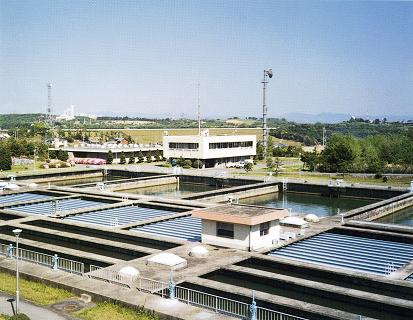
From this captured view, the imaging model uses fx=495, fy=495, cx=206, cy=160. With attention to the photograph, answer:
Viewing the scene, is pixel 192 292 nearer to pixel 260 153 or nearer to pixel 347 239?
pixel 347 239

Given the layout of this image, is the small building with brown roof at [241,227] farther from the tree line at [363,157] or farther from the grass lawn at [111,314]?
the tree line at [363,157]

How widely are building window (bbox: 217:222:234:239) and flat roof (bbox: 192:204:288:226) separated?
0.39 meters

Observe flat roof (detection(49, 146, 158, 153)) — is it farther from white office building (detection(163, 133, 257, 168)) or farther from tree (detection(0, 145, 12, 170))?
tree (detection(0, 145, 12, 170))

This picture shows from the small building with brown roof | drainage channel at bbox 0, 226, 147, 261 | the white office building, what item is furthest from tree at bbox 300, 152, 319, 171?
drainage channel at bbox 0, 226, 147, 261

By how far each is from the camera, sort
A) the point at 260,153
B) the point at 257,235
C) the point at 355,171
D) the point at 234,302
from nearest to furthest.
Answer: the point at 234,302, the point at 257,235, the point at 355,171, the point at 260,153

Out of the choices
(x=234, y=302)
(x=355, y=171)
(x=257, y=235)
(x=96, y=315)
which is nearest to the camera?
(x=96, y=315)

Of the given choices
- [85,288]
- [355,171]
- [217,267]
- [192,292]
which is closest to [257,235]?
[217,267]

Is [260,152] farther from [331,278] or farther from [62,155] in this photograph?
[331,278]

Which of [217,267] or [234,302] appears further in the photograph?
[217,267]

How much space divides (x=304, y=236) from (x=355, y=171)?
36.9 m

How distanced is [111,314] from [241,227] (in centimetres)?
856

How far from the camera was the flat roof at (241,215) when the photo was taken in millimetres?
21328

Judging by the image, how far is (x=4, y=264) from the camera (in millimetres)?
19125

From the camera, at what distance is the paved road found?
13977 mm
